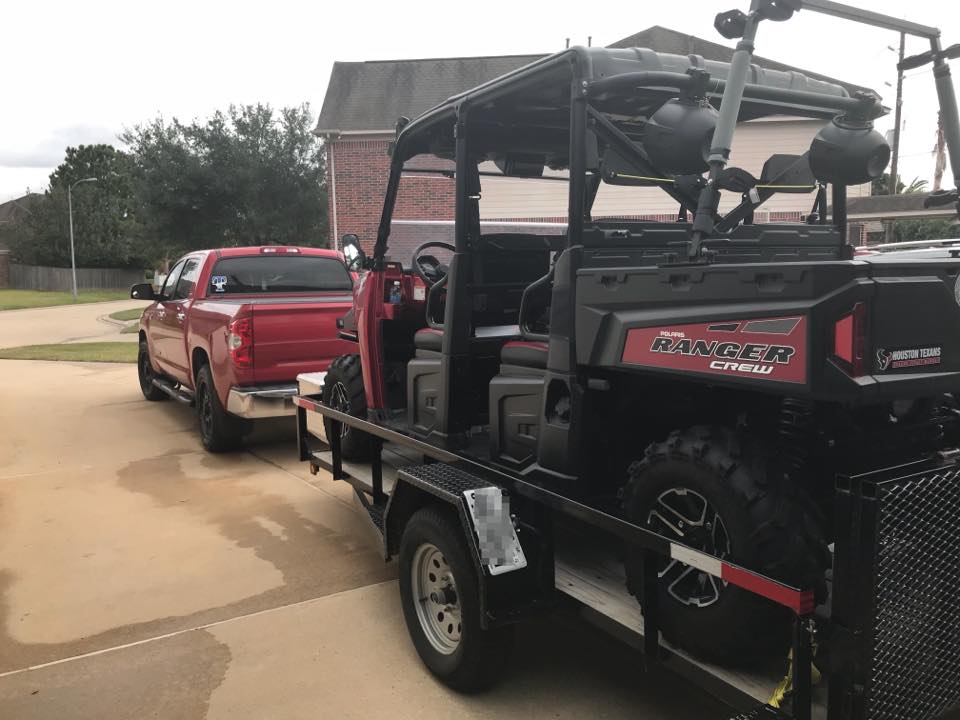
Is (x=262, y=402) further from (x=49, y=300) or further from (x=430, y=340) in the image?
(x=49, y=300)

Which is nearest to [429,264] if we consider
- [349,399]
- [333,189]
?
[349,399]

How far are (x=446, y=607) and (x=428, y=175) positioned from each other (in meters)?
2.64

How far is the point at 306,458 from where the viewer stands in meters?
5.75

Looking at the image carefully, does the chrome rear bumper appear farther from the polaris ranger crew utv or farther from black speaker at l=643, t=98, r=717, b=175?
black speaker at l=643, t=98, r=717, b=175

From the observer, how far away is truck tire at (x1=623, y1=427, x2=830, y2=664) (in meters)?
2.45

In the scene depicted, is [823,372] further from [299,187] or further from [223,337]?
[299,187]

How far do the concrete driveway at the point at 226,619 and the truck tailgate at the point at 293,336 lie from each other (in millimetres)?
929

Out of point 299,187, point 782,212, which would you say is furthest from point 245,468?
point 299,187

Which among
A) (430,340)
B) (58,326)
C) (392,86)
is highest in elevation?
(392,86)

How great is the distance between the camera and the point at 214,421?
7805 millimetres

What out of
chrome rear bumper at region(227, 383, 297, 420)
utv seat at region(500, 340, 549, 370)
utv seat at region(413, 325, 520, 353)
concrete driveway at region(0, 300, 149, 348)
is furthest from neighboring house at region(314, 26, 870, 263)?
concrete driveway at region(0, 300, 149, 348)

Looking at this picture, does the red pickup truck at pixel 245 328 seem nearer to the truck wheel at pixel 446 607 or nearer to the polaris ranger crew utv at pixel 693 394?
the polaris ranger crew utv at pixel 693 394

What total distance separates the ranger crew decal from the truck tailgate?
17.0 ft

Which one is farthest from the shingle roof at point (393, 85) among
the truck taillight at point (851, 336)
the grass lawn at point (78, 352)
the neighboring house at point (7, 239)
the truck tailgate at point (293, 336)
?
the neighboring house at point (7, 239)
